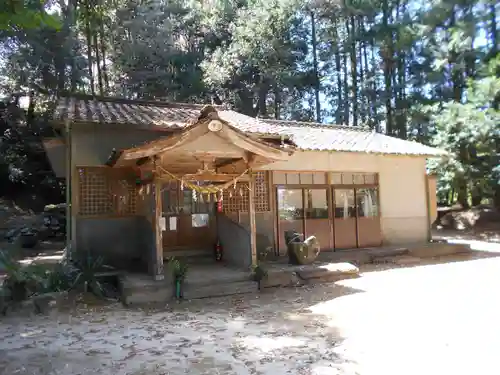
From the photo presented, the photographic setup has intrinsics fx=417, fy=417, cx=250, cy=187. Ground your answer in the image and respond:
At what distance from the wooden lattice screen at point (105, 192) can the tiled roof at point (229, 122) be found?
4.35ft

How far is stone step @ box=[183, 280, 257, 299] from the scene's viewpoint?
26.2ft

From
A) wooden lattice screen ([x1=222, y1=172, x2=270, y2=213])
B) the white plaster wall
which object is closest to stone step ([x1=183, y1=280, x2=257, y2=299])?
wooden lattice screen ([x1=222, y1=172, x2=270, y2=213])

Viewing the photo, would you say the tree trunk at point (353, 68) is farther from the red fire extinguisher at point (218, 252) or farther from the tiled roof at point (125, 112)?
the red fire extinguisher at point (218, 252)

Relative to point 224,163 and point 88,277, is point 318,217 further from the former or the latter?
point 88,277

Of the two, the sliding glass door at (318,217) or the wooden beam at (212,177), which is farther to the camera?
the sliding glass door at (318,217)

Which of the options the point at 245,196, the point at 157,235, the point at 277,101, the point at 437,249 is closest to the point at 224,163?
the point at 245,196

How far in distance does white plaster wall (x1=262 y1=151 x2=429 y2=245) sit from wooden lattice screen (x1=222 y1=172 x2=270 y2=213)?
2.11m

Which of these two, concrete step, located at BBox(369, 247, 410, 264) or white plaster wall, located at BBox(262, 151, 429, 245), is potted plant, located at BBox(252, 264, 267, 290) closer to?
concrete step, located at BBox(369, 247, 410, 264)

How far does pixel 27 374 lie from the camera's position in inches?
173

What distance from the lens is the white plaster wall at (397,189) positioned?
12625 mm

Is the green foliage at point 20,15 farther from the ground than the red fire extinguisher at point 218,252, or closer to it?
farther from the ground

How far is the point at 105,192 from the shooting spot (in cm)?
991

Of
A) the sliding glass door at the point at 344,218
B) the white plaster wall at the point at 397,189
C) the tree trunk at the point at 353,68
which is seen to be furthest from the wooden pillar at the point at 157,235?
the tree trunk at the point at 353,68

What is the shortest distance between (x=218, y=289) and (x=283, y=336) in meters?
2.83
